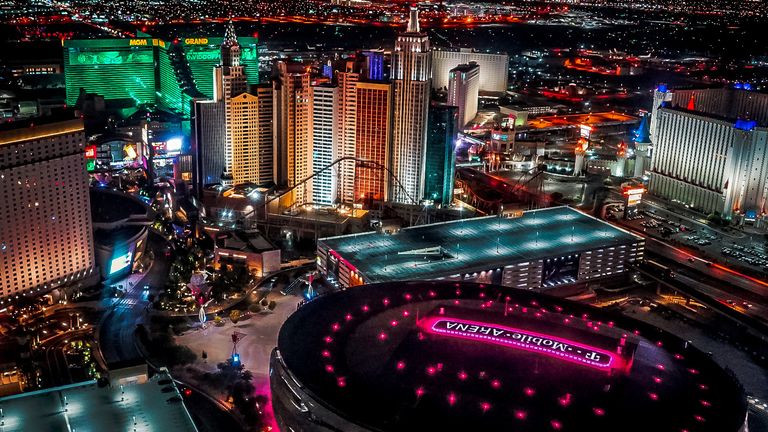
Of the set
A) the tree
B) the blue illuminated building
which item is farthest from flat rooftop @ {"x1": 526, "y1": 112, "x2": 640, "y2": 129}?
the tree

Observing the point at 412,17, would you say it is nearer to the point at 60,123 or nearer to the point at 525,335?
the point at 60,123

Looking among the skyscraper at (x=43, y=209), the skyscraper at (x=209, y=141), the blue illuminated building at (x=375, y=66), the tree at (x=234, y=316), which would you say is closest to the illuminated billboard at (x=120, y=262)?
the skyscraper at (x=43, y=209)

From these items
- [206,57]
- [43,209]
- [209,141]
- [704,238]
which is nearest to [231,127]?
[209,141]

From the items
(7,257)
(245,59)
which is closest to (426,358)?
(7,257)

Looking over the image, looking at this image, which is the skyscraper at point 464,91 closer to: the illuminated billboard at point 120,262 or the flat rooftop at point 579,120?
the flat rooftop at point 579,120

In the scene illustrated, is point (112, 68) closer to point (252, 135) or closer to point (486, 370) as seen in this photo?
point (252, 135)

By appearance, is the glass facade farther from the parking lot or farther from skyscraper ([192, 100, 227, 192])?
the parking lot
